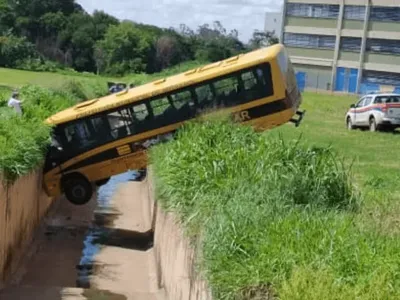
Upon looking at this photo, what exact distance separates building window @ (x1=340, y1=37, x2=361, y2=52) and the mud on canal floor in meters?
56.9

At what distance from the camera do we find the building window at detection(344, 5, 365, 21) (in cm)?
7706

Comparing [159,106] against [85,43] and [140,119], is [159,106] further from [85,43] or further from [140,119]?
[85,43]

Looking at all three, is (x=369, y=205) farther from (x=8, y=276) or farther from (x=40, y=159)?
(x=40, y=159)

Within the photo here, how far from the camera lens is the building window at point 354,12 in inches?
3034

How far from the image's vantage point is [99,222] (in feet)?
68.3

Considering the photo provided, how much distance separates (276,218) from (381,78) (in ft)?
231

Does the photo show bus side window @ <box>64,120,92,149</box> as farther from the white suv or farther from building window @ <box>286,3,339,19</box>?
building window @ <box>286,3,339,19</box>

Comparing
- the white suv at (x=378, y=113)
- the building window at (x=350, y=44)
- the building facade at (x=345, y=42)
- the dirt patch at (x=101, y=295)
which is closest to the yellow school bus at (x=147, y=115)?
the dirt patch at (x=101, y=295)

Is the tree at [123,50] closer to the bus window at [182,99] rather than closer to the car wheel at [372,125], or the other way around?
the car wheel at [372,125]

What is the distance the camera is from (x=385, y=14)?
7538 cm

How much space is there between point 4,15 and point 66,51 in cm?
904

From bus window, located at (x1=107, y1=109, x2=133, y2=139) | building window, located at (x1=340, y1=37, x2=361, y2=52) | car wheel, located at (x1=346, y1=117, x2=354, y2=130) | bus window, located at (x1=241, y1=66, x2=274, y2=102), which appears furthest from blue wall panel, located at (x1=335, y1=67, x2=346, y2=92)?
bus window, located at (x1=107, y1=109, x2=133, y2=139)

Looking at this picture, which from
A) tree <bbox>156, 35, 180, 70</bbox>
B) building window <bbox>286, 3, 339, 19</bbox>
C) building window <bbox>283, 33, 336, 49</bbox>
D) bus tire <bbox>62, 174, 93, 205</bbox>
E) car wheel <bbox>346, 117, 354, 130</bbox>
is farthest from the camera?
tree <bbox>156, 35, 180, 70</bbox>

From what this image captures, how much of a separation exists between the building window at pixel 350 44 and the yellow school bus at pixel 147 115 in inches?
2349
